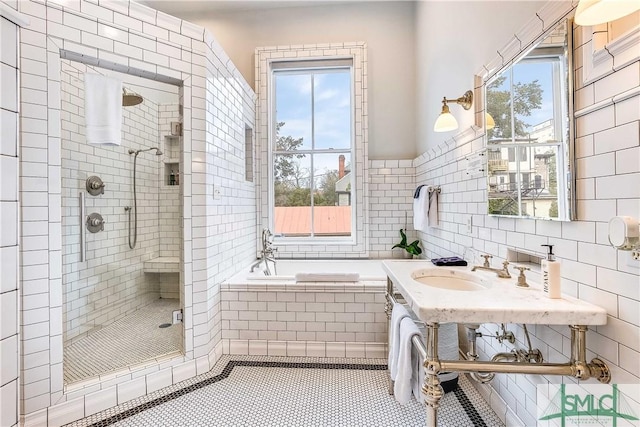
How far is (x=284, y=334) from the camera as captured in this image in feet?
7.68

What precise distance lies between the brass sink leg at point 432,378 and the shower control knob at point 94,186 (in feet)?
8.09

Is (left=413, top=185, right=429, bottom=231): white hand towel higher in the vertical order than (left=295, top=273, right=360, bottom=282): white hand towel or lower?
higher

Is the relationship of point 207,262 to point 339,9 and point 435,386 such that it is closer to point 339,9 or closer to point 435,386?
point 435,386

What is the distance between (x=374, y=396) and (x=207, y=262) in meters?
1.43

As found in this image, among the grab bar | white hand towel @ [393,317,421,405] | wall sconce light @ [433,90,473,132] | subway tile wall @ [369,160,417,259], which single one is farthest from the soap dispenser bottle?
the grab bar

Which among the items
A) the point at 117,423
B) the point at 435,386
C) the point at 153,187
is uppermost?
the point at 153,187

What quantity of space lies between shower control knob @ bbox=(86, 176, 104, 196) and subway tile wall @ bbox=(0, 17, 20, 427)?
5.89 feet

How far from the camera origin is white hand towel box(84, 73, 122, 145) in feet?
6.18

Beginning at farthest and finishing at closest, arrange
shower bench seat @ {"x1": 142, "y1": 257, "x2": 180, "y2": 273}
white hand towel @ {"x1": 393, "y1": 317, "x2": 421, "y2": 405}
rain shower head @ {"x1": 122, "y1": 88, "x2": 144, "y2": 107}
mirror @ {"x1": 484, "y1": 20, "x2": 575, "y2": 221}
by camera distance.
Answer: shower bench seat @ {"x1": 142, "y1": 257, "x2": 180, "y2": 273} → rain shower head @ {"x1": 122, "y1": 88, "x2": 144, "y2": 107} → white hand towel @ {"x1": 393, "y1": 317, "x2": 421, "y2": 405} → mirror @ {"x1": 484, "y1": 20, "x2": 575, "y2": 221}

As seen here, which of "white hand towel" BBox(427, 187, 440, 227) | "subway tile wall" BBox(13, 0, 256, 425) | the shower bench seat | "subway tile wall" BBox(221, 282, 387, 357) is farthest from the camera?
"white hand towel" BBox(427, 187, 440, 227)

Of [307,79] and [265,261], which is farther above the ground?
[307,79]

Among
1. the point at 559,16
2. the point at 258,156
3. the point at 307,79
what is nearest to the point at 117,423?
the point at 258,156

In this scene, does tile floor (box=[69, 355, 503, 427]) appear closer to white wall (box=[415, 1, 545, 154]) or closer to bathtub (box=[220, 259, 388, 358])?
bathtub (box=[220, 259, 388, 358])

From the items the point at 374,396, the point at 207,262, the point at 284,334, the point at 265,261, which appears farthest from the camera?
the point at 265,261
